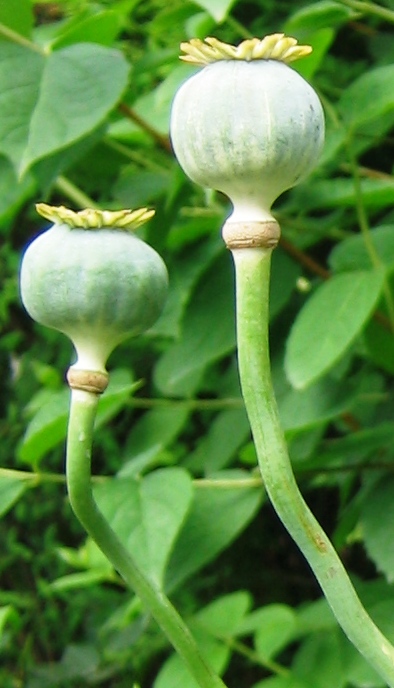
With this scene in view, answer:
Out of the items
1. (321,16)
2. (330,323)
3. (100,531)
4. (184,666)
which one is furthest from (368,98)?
(100,531)

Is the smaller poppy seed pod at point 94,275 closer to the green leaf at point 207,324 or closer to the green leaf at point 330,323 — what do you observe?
the green leaf at point 330,323

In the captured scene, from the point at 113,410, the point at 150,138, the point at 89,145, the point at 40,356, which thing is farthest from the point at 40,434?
the point at 40,356

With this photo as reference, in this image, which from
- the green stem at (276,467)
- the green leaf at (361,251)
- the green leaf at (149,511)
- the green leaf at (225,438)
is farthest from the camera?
the green leaf at (225,438)

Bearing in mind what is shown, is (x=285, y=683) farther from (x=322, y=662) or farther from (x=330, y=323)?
(x=330, y=323)

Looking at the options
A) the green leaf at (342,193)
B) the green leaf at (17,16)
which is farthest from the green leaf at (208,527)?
the green leaf at (17,16)

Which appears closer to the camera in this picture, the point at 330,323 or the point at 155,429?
the point at 330,323

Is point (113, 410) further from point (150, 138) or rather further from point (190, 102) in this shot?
point (190, 102)

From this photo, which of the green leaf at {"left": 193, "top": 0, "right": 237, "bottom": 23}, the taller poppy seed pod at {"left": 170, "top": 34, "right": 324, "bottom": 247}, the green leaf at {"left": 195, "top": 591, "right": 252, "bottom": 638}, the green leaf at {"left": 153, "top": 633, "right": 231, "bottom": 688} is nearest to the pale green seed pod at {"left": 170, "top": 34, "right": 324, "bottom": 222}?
the taller poppy seed pod at {"left": 170, "top": 34, "right": 324, "bottom": 247}
